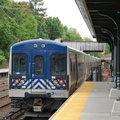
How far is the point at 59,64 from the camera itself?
1335cm

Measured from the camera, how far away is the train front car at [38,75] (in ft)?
42.9

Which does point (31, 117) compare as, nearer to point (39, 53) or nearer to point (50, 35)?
point (39, 53)

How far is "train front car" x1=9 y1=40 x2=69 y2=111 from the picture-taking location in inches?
515

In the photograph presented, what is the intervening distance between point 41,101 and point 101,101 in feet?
7.15

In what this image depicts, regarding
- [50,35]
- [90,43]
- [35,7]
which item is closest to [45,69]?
[90,43]

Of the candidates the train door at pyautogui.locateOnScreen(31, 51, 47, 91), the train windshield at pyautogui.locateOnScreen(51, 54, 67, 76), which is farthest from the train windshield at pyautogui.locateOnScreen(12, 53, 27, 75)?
the train windshield at pyautogui.locateOnScreen(51, 54, 67, 76)

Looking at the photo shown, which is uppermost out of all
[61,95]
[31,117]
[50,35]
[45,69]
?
Result: [50,35]

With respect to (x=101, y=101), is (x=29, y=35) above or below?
above

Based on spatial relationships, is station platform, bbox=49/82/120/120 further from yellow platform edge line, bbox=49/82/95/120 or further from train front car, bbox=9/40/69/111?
train front car, bbox=9/40/69/111

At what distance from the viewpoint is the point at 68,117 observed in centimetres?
952

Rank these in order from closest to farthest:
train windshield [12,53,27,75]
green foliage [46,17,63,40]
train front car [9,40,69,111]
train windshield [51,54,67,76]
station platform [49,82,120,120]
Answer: station platform [49,82,120,120], train front car [9,40,69,111], train windshield [51,54,67,76], train windshield [12,53,27,75], green foliage [46,17,63,40]

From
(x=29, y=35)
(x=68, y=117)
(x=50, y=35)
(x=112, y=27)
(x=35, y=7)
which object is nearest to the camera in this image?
(x=68, y=117)

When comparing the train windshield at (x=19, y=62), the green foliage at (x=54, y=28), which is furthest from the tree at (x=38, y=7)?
the train windshield at (x=19, y=62)

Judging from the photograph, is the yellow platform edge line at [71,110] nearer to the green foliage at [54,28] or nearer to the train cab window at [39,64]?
the train cab window at [39,64]
